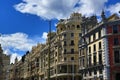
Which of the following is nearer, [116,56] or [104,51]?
[116,56]

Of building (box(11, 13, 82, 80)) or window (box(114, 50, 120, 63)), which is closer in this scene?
window (box(114, 50, 120, 63))

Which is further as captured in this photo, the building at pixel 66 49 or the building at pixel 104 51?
the building at pixel 66 49

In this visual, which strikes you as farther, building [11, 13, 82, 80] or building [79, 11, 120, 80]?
building [11, 13, 82, 80]

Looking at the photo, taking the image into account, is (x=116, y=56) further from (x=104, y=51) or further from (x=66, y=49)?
(x=66, y=49)

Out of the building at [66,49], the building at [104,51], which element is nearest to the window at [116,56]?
the building at [104,51]

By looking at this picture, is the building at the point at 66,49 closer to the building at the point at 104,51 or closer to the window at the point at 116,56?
the building at the point at 104,51

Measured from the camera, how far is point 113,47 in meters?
74.1

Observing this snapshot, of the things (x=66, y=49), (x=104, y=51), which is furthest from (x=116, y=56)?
(x=66, y=49)

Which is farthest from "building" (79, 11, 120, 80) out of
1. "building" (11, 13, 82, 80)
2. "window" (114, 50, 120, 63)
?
"building" (11, 13, 82, 80)

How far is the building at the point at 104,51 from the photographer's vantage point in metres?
73.3

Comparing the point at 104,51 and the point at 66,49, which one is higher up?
the point at 66,49

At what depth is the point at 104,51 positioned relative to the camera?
7444cm

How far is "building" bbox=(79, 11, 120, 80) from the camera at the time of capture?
73.3 meters

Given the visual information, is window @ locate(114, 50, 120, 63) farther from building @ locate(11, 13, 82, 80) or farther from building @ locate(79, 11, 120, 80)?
building @ locate(11, 13, 82, 80)
